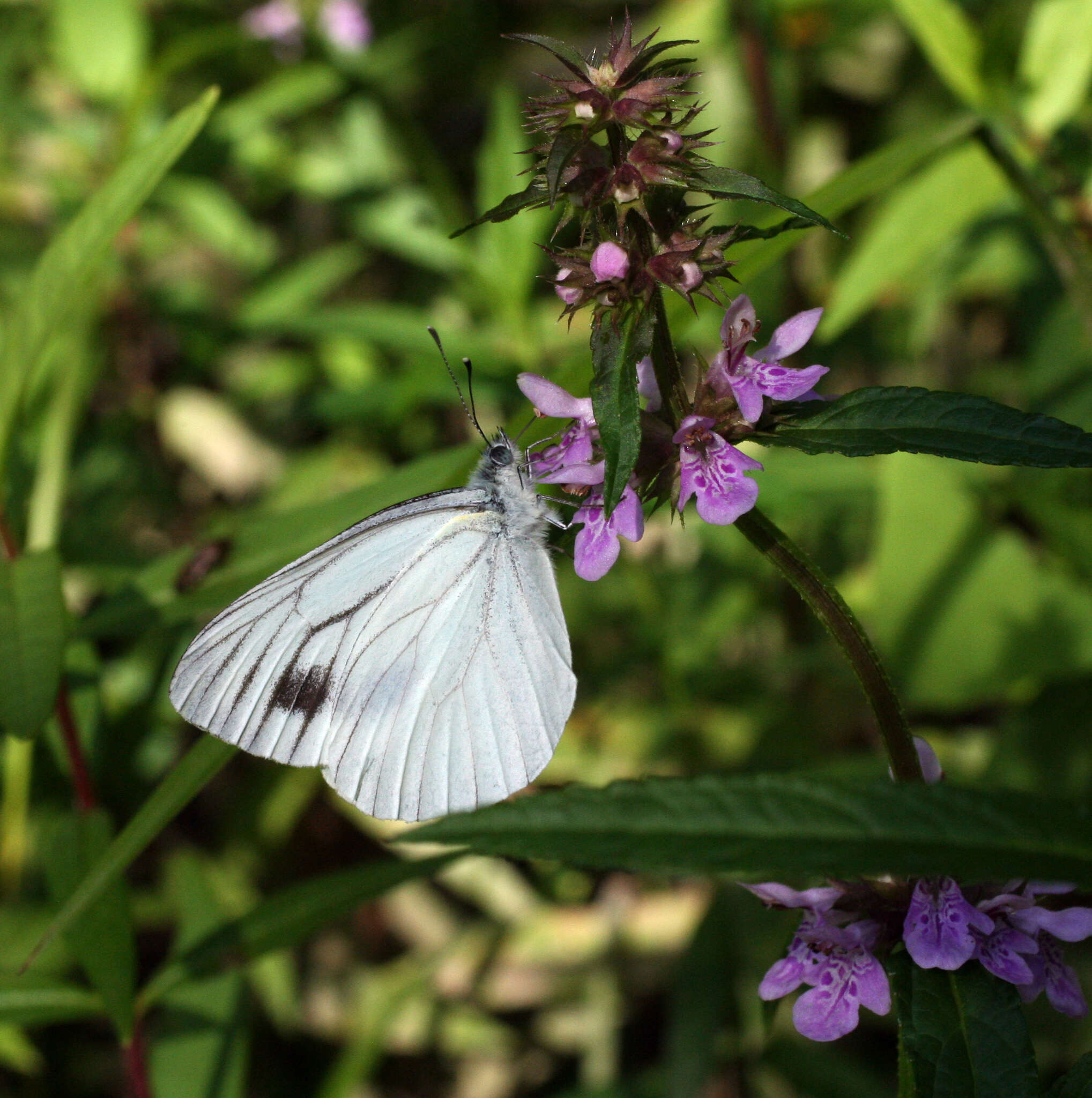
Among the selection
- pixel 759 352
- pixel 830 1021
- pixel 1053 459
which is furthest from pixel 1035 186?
pixel 830 1021

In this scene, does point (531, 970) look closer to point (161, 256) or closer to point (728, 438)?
point (728, 438)

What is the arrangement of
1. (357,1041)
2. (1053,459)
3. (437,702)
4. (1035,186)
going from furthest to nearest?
(357,1041) → (1035,186) → (437,702) → (1053,459)

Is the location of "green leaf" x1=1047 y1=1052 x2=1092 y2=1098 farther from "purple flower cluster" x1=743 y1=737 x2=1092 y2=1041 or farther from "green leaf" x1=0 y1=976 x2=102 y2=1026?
"green leaf" x1=0 y1=976 x2=102 y2=1026

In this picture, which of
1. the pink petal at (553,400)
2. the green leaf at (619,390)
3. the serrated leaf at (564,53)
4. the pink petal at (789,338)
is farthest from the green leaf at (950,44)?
the green leaf at (619,390)

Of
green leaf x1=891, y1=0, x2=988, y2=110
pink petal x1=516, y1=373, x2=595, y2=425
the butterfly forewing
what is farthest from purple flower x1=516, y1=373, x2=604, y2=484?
green leaf x1=891, y1=0, x2=988, y2=110

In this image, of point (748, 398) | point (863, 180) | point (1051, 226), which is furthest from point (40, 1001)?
point (1051, 226)
